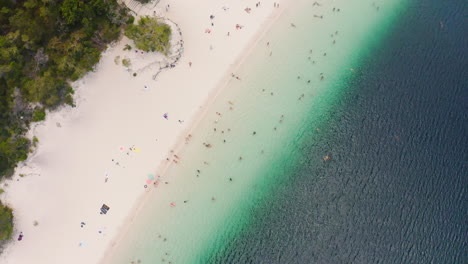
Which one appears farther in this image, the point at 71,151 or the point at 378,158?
the point at 378,158

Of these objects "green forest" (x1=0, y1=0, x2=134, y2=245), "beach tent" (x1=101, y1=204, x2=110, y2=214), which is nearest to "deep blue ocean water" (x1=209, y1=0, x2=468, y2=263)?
"beach tent" (x1=101, y1=204, x2=110, y2=214)

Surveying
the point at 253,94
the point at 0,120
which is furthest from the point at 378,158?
the point at 0,120

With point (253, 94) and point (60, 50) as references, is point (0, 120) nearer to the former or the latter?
point (60, 50)

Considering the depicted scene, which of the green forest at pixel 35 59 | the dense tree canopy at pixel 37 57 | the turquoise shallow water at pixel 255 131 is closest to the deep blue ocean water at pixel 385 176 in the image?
the turquoise shallow water at pixel 255 131

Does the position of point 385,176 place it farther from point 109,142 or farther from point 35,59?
point 35,59

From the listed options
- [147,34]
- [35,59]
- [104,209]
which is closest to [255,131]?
[147,34]

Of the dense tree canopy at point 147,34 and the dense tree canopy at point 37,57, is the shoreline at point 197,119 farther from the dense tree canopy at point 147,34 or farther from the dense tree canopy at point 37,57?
the dense tree canopy at point 37,57

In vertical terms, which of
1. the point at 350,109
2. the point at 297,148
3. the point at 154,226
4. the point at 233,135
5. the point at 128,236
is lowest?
the point at 128,236
